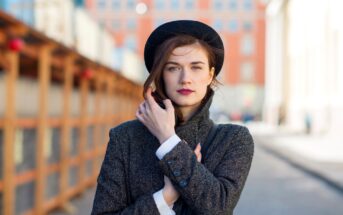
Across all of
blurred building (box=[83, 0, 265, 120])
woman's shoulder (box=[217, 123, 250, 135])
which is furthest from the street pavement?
blurred building (box=[83, 0, 265, 120])

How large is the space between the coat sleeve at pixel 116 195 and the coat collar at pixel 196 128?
0.73 feet

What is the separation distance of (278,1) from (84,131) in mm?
44487

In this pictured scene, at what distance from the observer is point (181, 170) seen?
7.15 ft

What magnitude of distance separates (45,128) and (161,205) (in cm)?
711

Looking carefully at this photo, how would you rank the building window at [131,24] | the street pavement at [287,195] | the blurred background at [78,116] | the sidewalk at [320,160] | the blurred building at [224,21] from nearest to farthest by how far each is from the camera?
the blurred background at [78,116] < the street pavement at [287,195] < the sidewalk at [320,160] < the blurred building at [224,21] < the building window at [131,24]

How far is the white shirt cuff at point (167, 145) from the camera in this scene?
2211mm

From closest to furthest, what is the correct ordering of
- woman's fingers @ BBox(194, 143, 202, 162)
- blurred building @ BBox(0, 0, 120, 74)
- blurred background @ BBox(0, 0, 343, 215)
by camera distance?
woman's fingers @ BBox(194, 143, 202, 162)
blurred background @ BBox(0, 0, 343, 215)
blurred building @ BBox(0, 0, 120, 74)

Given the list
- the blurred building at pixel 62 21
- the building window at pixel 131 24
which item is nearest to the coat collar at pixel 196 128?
the blurred building at pixel 62 21

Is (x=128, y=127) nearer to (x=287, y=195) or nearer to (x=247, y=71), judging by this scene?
(x=287, y=195)

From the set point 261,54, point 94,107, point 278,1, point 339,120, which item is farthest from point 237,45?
point 94,107

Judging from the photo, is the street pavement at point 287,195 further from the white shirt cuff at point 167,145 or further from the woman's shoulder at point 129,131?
the white shirt cuff at point 167,145

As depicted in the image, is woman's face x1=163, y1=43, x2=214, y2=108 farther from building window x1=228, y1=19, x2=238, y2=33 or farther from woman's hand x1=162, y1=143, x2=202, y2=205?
building window x1=228, y1=19, x2=238, y2=33

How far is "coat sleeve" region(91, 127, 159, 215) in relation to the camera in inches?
88.6

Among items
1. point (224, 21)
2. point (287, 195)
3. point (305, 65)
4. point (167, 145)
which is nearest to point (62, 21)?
point (287, 195)
